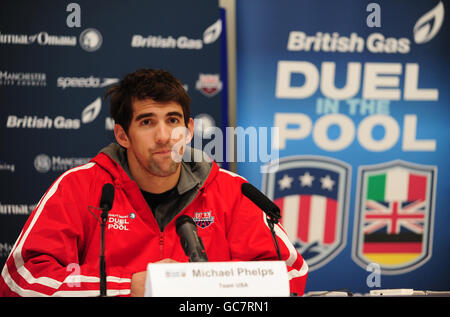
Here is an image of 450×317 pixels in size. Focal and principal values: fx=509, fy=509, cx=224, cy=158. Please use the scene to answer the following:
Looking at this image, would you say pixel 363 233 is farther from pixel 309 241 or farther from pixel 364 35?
pixel 364 35

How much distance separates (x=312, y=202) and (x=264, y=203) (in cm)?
202

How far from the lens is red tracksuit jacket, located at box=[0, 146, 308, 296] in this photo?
1733mm

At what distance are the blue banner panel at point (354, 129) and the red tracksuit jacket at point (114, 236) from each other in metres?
1.40

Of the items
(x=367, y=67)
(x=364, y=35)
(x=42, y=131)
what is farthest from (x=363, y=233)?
(x=42, y=131)

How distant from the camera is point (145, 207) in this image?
2.06 meters

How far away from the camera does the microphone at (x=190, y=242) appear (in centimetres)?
126

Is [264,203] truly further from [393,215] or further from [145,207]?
[393,215]

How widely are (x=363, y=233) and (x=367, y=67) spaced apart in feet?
3.89

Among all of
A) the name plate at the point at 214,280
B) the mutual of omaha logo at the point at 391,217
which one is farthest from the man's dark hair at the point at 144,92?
the mutual of omaha logo at the point at 391,217

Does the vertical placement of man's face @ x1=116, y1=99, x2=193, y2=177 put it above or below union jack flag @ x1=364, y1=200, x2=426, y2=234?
above

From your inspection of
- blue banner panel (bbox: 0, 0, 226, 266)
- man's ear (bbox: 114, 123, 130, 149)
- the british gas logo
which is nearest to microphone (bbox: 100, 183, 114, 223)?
man's ear (bbox: 114, 123, 130, 149)

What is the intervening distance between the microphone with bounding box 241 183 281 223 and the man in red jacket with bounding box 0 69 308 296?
39 centimetres

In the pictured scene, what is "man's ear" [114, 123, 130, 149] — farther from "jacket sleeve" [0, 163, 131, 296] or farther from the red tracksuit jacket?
"jacket sleeve" [0, 163, 131, 296]

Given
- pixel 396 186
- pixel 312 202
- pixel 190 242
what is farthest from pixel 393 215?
pixel 190 242
